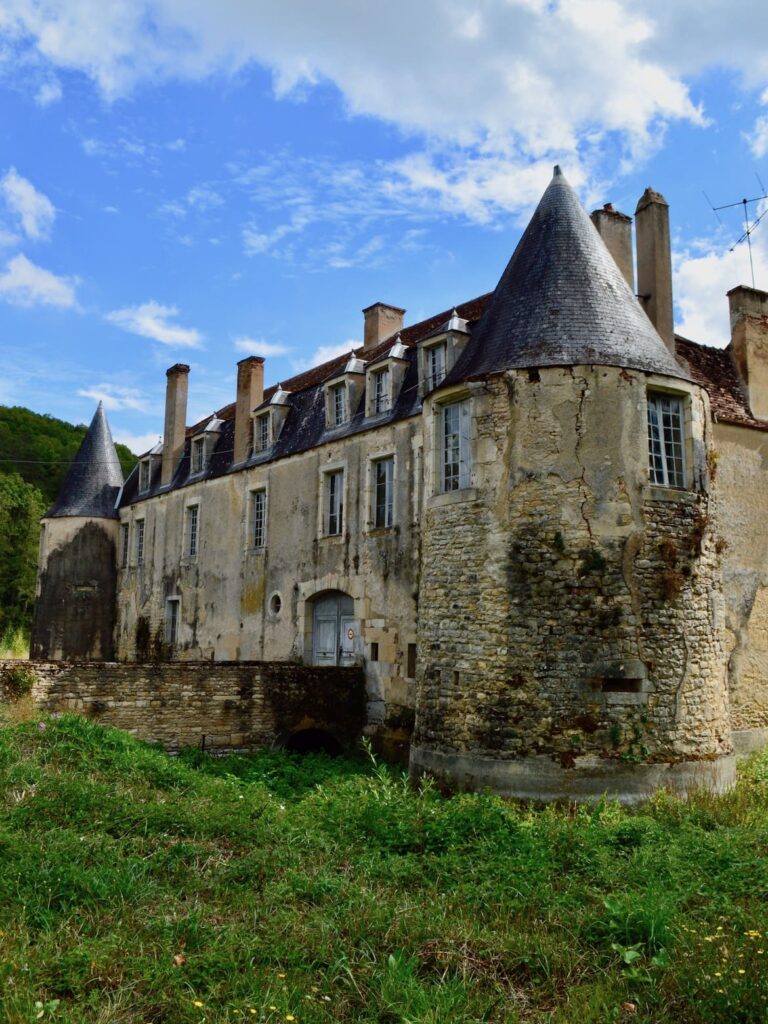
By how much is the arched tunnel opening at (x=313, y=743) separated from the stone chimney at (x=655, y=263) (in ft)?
28.0

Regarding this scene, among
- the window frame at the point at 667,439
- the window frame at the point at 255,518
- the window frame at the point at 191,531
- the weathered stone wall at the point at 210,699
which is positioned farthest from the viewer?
the window frame at the point at 191,531

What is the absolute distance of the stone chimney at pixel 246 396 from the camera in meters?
19.9

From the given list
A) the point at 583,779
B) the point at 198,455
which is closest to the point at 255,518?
the point at 198,455

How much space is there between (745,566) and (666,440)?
12.6 feet

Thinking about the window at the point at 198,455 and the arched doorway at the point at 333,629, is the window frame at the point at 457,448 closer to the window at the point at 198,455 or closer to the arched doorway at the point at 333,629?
the arched doorway at the point at 333,629

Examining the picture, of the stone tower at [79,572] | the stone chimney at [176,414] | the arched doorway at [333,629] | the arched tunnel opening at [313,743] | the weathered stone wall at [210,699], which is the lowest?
the arched tunnel opening at [313,743]

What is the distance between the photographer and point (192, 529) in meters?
21.3

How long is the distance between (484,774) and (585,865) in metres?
2.65

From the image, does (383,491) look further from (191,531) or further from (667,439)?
(191,531)

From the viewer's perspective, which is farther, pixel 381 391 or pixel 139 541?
pixel 139 541

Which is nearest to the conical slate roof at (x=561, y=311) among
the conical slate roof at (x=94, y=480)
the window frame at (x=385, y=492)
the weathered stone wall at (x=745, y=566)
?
the window frame at (x=385, y=492)

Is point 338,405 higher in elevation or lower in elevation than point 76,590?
higher

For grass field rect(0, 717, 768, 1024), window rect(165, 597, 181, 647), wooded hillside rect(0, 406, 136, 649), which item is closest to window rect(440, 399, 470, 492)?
grass field rect(0, 717, 768, 1024)

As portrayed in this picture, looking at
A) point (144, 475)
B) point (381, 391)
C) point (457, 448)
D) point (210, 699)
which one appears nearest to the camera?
point (457, 448)
